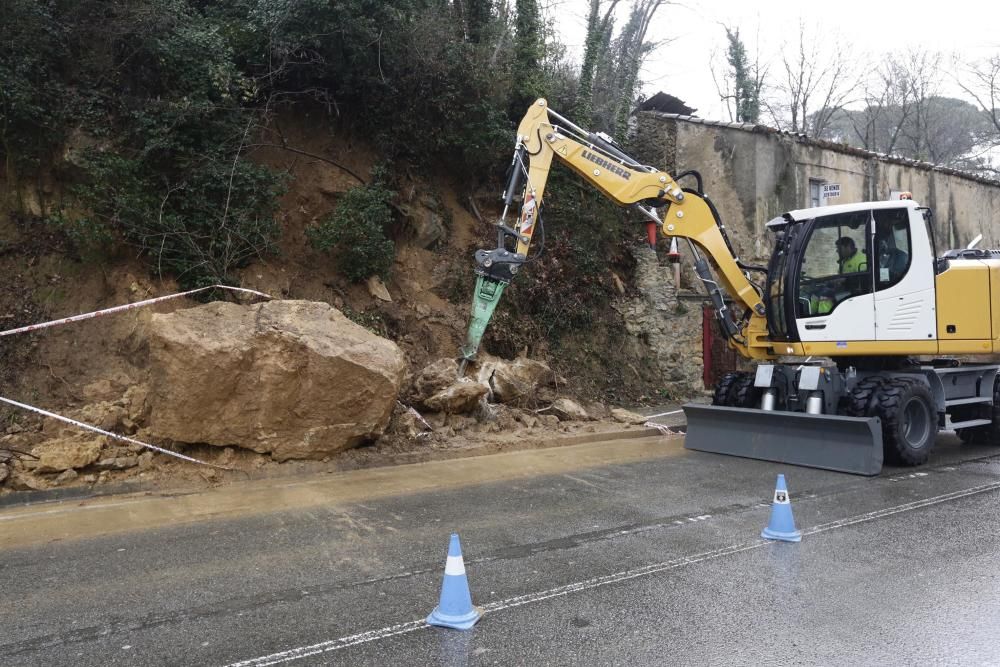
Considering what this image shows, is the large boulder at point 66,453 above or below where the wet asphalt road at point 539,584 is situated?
above

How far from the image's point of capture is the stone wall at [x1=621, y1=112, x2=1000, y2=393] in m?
15.2

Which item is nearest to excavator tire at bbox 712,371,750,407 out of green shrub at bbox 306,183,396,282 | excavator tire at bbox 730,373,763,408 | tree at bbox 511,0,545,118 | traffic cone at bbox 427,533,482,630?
excavator tire at bbox 730,373,763,408

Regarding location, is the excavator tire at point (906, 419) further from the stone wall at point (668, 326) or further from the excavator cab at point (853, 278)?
the stone wall at point (668, 326)

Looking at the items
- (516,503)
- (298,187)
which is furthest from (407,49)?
(516,503)

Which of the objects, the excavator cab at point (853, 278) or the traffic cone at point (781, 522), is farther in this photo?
the excavator cab at point (853, 278)

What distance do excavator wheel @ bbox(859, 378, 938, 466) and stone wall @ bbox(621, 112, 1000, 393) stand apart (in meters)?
5.85

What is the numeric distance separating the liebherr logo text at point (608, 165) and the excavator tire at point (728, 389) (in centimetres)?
342

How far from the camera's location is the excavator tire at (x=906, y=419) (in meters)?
8.92

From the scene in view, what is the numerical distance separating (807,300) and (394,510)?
628 cm

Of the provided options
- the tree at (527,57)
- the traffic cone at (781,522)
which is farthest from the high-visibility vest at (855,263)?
the tree at (527,57)

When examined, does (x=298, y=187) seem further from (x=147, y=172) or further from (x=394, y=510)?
(x=394, y=510)

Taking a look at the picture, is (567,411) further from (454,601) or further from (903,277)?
(454,601)

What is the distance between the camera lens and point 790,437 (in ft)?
30.4

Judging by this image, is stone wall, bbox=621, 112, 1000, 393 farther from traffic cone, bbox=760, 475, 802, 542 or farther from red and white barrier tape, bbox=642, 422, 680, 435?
traffic cone, bbox=760, 475, 802, 542
